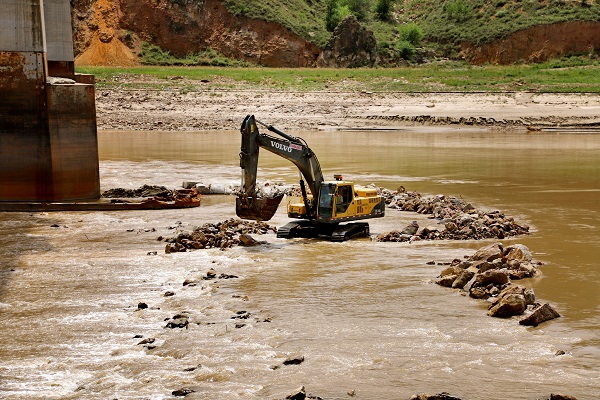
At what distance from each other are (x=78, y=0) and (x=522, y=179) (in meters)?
57.5

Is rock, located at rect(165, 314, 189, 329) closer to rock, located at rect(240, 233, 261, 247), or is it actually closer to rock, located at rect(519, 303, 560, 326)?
rock, located at rect(519, 303, 560, 326)

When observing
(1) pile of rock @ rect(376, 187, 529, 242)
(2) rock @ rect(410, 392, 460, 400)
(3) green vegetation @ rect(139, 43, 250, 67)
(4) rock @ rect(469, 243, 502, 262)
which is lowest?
(1) pile of rock @ rect(376, 187, 529, 242)

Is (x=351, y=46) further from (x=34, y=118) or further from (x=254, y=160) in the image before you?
(x=254, y=160)

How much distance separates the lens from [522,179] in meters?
25.8

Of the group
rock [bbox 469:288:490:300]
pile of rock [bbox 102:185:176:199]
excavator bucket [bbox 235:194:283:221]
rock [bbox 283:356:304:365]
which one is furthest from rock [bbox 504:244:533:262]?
pile of rock [bbox 102:185:176:199]

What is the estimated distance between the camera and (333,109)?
1859 inches

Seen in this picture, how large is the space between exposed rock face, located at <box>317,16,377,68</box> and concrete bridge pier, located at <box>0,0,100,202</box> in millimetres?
51632

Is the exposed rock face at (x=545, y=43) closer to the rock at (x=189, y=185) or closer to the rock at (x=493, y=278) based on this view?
the rock at (x=189, y=185)

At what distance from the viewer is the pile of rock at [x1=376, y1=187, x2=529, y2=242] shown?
56.2 feet

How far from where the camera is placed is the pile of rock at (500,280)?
449 inches

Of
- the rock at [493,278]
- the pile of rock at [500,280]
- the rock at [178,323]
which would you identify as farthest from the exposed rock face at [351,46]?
the rock at [178,323]

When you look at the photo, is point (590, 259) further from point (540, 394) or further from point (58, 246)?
point (58, 246)

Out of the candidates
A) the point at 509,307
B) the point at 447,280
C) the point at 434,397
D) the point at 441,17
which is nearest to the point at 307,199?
the point at 447,280

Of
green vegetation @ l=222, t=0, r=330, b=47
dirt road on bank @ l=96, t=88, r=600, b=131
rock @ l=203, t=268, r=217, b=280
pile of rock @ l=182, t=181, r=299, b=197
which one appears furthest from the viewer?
green vegetation @ l=222, t=0, r=330, b=47
